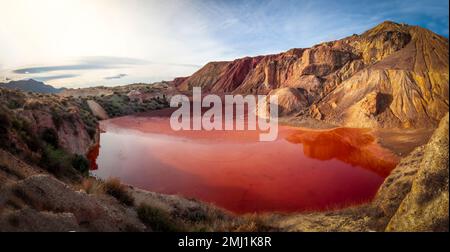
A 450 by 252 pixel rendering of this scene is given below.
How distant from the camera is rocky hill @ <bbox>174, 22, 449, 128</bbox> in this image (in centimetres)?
2648

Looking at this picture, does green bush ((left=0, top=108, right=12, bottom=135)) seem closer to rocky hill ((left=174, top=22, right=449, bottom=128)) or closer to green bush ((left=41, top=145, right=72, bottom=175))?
green bush ((left=41, top=145, right=72, bottom=175))

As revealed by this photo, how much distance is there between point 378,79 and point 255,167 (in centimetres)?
2066

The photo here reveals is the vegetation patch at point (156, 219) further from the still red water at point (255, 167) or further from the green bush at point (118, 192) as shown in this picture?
the still red water at point (255, 167)

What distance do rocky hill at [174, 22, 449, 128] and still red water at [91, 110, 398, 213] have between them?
14.1 ft

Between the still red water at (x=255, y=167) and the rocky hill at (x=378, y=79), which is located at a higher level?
the rocky hill at (x=378, y=79)

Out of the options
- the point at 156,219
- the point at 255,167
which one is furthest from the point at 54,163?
the point at 255,167

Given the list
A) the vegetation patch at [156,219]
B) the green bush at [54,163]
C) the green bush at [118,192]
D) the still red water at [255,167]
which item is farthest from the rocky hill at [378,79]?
the green bush at [54,163]

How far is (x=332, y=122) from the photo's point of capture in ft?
101

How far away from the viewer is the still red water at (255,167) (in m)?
13.7

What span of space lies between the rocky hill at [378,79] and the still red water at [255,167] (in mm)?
4297

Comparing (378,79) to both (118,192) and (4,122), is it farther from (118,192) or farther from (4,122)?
(4,122)

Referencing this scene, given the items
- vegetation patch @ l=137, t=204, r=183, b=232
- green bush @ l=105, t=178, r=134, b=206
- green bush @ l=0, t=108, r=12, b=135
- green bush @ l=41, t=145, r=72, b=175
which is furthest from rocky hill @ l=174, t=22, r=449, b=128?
green bush @ l=0, t=108, r=12, b=135

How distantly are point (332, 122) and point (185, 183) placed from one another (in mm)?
20192

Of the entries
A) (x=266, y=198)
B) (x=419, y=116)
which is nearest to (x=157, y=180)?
(x=266, y=198)
